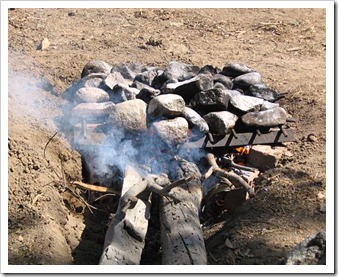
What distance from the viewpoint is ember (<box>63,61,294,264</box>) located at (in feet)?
17.8

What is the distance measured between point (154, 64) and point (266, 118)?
91.3 inches

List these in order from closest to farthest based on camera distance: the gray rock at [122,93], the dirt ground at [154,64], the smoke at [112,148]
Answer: the dirt ground at [154,64] < the smoke at [112,148] < the gray rock at [122,93]

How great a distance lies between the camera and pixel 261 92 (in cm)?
685

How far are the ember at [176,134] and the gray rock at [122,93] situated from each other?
1 cm

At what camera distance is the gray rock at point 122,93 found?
6.57 metres

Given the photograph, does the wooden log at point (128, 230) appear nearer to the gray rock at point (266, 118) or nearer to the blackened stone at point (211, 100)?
the blackened stone at point (211, 100)

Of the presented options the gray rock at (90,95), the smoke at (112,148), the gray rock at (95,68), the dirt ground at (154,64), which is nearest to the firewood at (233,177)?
the dirt ground at (154,64)

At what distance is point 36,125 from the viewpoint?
6.27 metres

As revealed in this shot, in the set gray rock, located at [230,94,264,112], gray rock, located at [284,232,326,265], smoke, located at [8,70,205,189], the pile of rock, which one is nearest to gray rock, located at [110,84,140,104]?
the pile of rock

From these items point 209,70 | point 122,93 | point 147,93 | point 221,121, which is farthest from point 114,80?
point 221,121

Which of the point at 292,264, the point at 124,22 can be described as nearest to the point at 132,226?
the point at 292,264

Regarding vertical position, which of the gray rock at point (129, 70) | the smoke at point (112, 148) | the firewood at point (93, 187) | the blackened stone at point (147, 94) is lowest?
the firewood at point (93, 187)

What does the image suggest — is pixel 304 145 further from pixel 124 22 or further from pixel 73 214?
pixel 124 22

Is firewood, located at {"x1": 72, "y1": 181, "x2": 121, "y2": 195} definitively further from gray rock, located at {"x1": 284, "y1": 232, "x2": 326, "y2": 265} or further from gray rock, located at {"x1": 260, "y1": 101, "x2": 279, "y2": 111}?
gray rock, located at {"x1": 284, "y1": 232, "x2": 326, "y2": 265}
